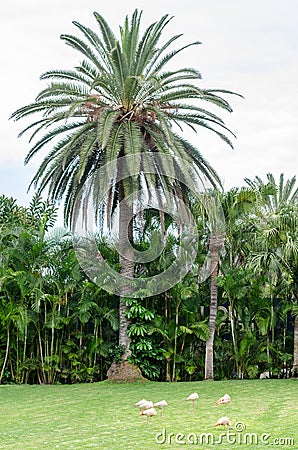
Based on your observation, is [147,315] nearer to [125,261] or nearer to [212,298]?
[125,261]

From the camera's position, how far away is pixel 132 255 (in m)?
17.8

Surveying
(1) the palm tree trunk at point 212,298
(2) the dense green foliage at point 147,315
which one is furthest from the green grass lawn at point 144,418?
(2) the dense green foliage at point 147,315

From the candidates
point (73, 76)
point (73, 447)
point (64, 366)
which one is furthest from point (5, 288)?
point (73, 447)

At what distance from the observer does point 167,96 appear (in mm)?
17531

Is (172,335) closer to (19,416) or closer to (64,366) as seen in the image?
(64,366)

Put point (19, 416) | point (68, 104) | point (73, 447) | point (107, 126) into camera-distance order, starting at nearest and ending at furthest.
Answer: point (73, 447) → point (19, 416) → point (107, 126) → point (68, 104)

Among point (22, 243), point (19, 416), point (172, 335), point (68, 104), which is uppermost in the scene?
point (68, 104)

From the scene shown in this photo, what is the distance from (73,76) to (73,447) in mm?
11259

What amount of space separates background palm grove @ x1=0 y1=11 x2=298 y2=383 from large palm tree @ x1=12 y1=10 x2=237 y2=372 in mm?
36

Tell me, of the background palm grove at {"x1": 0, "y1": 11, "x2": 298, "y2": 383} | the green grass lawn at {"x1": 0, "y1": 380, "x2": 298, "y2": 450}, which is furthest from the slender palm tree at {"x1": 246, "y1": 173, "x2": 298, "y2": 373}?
the green grass lawn at {"x1": 0, "y1": 380, "x2": 298, "y2": 450}

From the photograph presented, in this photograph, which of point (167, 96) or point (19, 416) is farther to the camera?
point (167, 96)

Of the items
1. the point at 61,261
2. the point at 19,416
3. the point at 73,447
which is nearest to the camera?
the point at 73,447

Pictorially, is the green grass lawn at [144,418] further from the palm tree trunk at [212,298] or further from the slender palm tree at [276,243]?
the slender palm tree at [276,243]

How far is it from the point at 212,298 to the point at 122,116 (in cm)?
525
